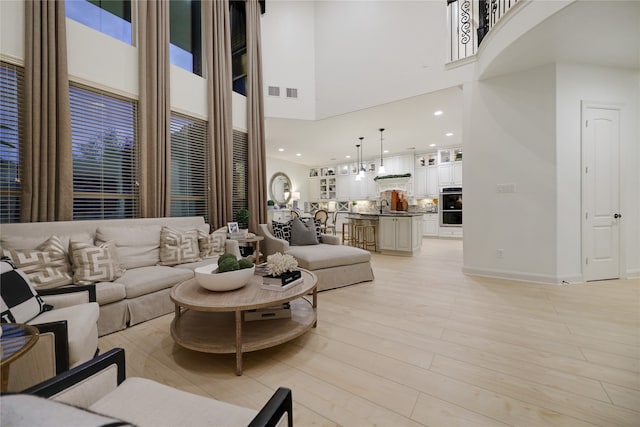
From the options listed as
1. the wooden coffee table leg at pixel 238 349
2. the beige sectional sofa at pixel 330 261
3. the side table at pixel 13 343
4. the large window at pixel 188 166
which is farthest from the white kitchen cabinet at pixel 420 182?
the side table at pixel 13 343

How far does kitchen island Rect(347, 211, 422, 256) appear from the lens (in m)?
5.55

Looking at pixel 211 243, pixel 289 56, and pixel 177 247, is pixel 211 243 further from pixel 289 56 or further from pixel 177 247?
pixel 289 56

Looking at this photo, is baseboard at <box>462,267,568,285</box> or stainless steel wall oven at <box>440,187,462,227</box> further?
stainless steel wall oven at <box>440,187,462,227</box>

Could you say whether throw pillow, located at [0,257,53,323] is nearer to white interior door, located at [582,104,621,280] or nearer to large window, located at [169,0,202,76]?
large window, located at [169,0,202,76]

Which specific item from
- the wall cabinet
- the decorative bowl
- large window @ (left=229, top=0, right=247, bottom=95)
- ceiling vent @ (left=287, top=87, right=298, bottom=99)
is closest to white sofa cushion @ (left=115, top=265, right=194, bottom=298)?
the decorative bowl

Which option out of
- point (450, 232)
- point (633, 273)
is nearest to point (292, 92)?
point (450, 232)

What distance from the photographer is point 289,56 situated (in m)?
5.51

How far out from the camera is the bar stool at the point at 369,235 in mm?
6117

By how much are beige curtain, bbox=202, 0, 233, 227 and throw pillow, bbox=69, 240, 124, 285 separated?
5.95 ft

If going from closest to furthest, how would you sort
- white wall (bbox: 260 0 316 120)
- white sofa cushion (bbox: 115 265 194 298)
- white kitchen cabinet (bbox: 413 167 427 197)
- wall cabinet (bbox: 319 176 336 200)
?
white sofa cushion (bbox: 115 265 194 298), white wall (bbox: 260 0 316 120), white kitchen cabinet (bbox: 413 167 427 197), wall cabinet (bbox: 319 176 336 200)

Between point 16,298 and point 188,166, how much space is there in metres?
2.83

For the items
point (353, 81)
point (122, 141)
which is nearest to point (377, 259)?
point (353, 81)

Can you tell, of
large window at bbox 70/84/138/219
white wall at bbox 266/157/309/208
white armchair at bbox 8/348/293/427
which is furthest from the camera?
white wall at bbox 266/157/309/208

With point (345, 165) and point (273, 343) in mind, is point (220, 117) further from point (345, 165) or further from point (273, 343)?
point (345, 165)
